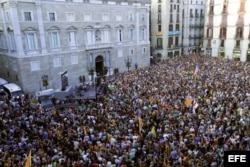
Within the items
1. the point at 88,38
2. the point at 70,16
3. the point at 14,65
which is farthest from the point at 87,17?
the point at 14,65

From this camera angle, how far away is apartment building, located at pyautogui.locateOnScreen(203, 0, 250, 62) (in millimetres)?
42969

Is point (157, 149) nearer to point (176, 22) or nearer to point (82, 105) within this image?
point (82, 105)

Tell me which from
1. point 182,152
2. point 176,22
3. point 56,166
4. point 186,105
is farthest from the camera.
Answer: point 176,22


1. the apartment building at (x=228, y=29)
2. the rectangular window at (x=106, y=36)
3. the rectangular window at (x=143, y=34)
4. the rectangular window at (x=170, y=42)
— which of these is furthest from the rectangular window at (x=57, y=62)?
the apartment building at (x=228, y=29)

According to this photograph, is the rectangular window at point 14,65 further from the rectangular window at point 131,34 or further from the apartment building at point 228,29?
the apartment building at point 228,29

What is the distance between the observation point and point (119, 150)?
42.5 feet

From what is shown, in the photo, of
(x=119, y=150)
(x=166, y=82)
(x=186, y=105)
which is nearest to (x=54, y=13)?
(x=166, y=82)

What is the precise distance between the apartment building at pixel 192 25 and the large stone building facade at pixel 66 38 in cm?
1523

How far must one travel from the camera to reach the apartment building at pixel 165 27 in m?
48.3

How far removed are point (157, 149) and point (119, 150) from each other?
2151 mm

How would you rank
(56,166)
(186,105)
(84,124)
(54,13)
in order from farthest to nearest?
1. (54,13)
2. (186,105)
3. (84,124)
4. (56,166)

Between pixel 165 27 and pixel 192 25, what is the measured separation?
8.47m

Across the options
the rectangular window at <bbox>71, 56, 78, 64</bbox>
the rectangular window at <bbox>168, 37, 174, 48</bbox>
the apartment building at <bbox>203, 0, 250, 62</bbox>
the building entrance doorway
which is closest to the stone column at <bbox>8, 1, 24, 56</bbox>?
the rectangular window at <bbox>71, 56, 78, 64</bbox>

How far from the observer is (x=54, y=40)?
97.5 ft
